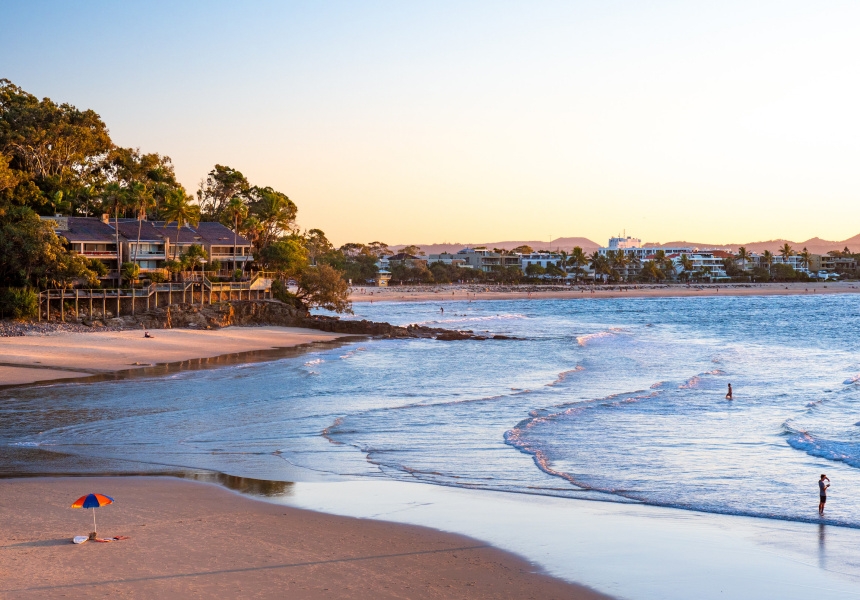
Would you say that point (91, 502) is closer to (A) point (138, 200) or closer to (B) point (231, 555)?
(B) point (231, 555)

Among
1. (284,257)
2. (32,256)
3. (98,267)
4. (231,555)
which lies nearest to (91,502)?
(231,555)

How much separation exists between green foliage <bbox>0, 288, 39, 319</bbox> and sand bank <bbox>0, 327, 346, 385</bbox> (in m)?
3.86

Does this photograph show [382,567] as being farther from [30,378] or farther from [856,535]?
[30,378]

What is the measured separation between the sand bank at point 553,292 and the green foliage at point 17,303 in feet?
239

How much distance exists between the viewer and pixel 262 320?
64.4 metres

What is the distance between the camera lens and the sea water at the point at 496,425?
19562 millimetres

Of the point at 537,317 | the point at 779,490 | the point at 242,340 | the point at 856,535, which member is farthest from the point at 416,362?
the point at 537,317

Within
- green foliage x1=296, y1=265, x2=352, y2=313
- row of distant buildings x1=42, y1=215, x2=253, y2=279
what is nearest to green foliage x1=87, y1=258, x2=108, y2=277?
row of distant buildings x1=42, y1=215, x2=253, y2=279

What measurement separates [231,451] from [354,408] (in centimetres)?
822

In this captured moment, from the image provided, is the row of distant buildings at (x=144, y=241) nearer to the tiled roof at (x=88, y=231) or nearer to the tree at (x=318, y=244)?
the tiled roof at (x=88, y=231)

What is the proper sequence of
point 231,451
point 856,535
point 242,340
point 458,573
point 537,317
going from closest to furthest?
Answer: point 458,573, point 856,535, point 231,451, point 242,340, point 537,317

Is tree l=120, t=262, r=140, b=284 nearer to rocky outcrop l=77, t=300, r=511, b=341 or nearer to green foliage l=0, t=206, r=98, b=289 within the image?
rocky outcrop l=77, t=300, r=511, b=341

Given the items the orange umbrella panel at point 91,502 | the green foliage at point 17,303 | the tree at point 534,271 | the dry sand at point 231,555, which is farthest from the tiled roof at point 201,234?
the tree at point 534,271

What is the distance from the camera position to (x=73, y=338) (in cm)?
4644
